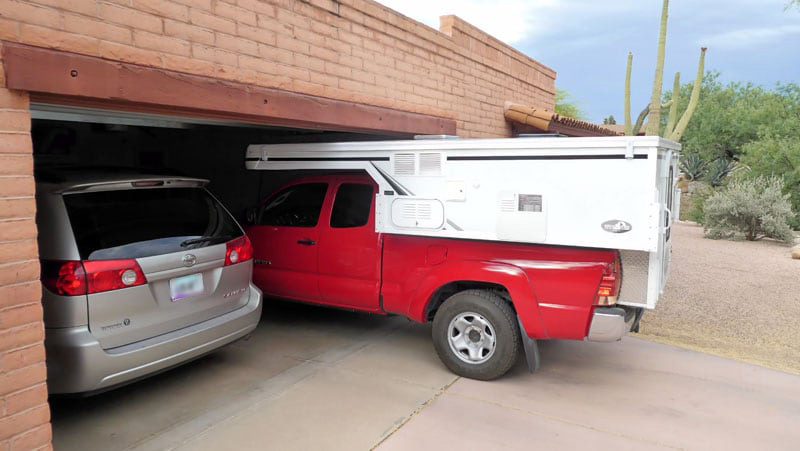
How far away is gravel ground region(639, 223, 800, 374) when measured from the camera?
6430 millimetres

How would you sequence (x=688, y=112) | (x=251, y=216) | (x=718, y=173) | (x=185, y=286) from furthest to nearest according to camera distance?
(x=718, y=173) → (x=688, y=112) → (x=251, y=216) → (x=185, y=286)

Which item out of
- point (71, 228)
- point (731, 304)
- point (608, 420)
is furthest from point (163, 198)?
point (731, 304)

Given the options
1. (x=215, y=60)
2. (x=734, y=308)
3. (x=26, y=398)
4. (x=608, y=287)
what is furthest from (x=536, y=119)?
(x=26, y=398)

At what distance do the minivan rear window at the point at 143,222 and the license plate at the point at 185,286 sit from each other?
23 centimetres

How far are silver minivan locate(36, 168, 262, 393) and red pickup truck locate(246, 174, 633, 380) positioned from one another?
1.23m

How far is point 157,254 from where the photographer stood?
4160mm

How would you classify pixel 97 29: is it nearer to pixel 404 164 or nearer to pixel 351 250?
pixel 404 164

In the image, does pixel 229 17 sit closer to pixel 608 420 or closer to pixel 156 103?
pixel 156 103

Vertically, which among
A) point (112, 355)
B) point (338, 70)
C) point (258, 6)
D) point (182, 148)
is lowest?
point (112, 355)

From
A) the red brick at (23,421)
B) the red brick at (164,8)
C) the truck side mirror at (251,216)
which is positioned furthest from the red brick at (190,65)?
the truck side mirror at (251,216)

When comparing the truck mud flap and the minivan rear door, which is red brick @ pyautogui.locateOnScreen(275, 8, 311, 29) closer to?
the minivan rear door

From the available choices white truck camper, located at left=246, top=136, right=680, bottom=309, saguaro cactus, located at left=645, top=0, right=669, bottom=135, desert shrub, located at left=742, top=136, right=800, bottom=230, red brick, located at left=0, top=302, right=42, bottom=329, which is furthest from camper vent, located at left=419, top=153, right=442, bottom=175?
desert shrub, located at left=742, top=136, right=800, bottom=230

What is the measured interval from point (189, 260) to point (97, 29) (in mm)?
1740

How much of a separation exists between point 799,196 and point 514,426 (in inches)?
797
